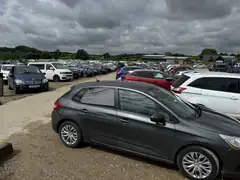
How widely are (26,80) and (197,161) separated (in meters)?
10.7

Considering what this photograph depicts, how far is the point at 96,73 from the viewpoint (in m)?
29.8

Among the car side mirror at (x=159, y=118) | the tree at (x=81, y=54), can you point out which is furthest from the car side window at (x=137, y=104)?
the tree at (x=81, y=54)

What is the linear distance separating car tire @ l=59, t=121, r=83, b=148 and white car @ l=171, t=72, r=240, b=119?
11.7ft

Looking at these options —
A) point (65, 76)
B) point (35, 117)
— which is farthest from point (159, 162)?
point (65, 76)

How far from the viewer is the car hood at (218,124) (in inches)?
120

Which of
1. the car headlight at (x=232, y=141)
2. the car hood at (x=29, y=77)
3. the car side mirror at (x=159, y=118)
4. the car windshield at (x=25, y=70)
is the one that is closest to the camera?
the car headlight at (x=232, y=141)

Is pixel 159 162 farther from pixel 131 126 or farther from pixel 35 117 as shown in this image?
pixel 35 117

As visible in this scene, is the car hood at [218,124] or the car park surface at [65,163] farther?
the car park surface at [65,163]

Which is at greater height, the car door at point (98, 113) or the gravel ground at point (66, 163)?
the car door at point (98, 113)

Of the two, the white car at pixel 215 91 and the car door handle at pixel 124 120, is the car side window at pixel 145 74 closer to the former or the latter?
the white car at pixel 215 91

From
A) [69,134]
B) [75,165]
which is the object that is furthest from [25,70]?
[75,165]

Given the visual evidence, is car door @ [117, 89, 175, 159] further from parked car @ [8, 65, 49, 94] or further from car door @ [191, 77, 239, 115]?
parked car @ [8, 65, 49, 94]

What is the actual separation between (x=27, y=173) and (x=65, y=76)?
15.9 metres

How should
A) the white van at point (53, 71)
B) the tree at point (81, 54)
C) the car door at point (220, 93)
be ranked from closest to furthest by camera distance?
the car door at point (220, 93) → the white van at point (53, 71) → the tree at point (81, 54)
